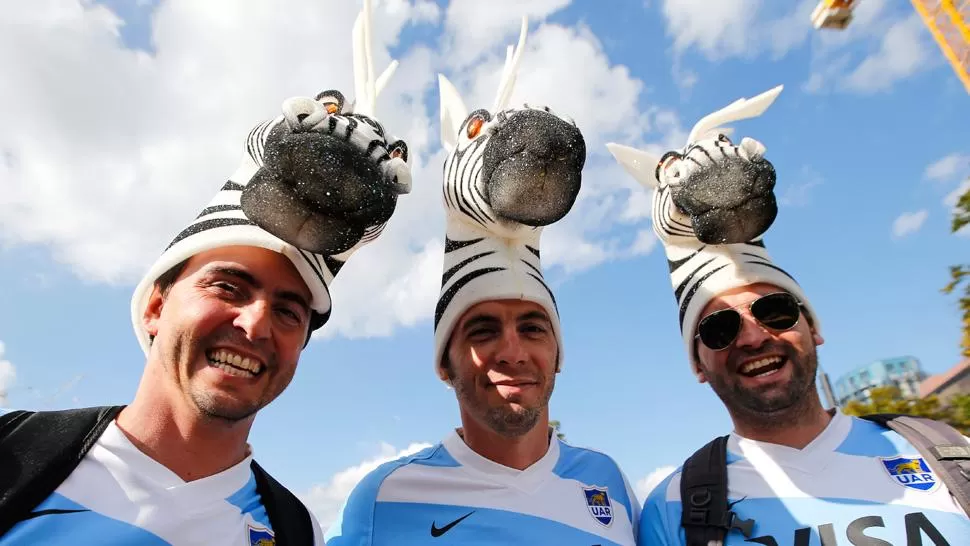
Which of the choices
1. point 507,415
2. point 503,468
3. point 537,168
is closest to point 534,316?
point 507,415

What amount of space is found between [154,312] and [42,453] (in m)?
0.92

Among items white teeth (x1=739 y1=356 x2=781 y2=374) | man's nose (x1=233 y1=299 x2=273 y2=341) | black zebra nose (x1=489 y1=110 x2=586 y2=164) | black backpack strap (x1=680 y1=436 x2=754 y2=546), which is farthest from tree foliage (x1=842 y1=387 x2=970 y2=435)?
man's nose (x1=233 y1=299 x2=273 y2=341)

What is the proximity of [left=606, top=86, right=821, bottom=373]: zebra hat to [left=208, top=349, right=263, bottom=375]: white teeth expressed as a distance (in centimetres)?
250

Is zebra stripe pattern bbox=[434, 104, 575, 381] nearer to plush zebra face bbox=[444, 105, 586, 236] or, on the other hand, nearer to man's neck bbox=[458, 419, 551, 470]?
plush zebra face bbox=[444, 105, 586, 236]

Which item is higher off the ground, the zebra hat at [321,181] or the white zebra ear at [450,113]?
the white zebra ear at [450,113]

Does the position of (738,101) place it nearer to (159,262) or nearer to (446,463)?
(446,463)

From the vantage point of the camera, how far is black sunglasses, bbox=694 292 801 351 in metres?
3.77

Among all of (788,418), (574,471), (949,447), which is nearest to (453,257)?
(574,471)

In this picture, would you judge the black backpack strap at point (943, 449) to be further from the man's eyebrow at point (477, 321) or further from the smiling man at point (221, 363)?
the smiling man at point (221, 363)

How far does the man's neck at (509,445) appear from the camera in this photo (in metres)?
3.57

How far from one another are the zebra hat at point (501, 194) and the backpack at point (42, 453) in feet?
5.79

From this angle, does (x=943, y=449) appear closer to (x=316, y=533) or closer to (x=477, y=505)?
(x=477, y=505)

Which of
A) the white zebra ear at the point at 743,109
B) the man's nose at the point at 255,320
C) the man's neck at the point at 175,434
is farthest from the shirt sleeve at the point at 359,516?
the white zebra ear at the point at 743,109

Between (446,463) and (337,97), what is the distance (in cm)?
225
